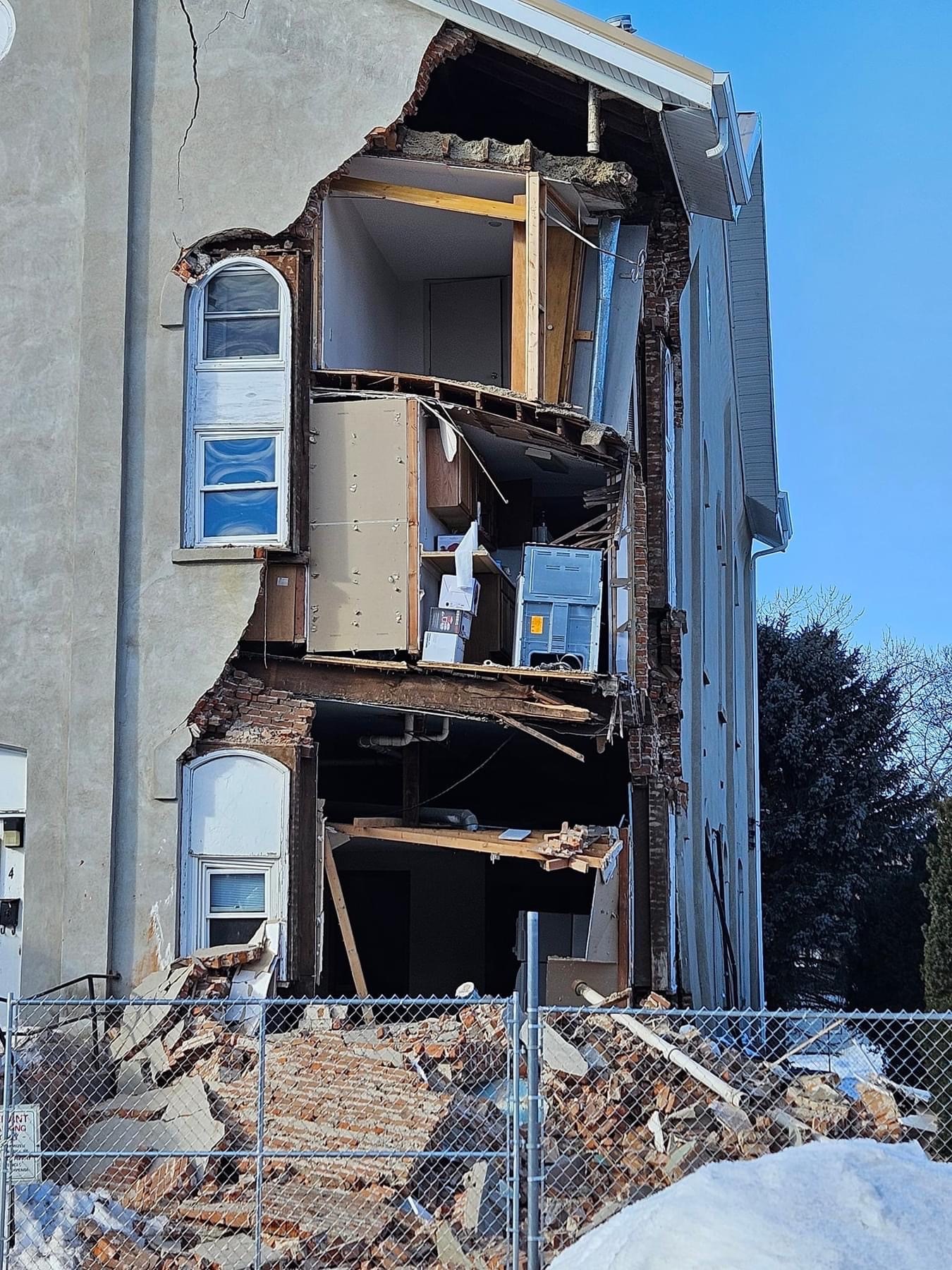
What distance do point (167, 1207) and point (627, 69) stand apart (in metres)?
11.2

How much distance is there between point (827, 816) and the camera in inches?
1262

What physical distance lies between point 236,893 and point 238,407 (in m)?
4.87

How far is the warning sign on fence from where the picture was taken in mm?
10141

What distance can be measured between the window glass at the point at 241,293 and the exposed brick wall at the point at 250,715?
3.73 metres

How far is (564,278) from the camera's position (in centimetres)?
1620

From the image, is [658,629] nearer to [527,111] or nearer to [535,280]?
[535,280]

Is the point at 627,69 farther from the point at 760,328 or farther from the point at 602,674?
the point at 760,328

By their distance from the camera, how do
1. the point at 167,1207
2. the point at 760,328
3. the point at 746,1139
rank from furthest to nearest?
1. the point at 760,328
2. the point at 746,1139
3. the point at 167,1207

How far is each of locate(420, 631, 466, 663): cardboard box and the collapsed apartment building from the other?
1.1 inches

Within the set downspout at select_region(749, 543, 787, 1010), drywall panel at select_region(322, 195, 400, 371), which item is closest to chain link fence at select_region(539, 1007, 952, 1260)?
drywall panel at select_region(322, 195, 400, 371)

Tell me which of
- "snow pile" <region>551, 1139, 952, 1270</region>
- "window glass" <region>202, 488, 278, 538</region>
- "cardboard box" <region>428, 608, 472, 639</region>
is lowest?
"snow pile" <region>551, 1139, 952, 1270</region>

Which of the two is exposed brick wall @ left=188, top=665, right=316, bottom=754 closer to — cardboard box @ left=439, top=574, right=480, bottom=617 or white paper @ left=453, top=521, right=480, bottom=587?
cardboard box @ left=439, top=574, right=480, bottom=617

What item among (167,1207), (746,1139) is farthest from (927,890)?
(167,1207)

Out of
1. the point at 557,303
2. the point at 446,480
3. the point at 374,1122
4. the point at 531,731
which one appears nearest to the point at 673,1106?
the point at 374,1122
